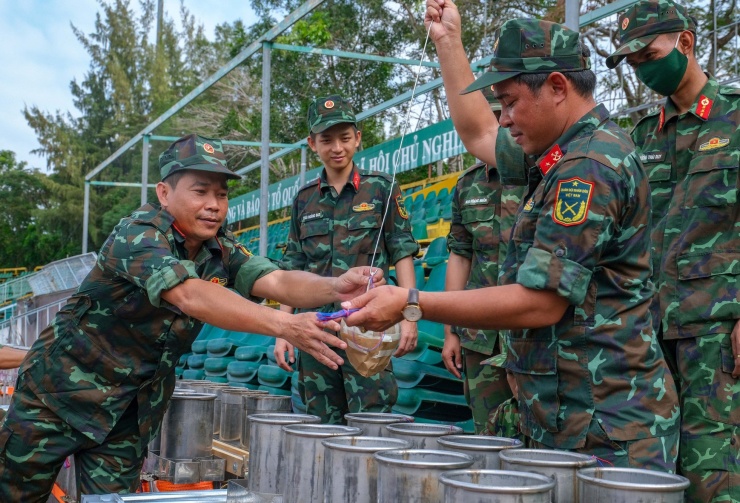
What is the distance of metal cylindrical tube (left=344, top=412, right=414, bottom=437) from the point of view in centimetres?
253

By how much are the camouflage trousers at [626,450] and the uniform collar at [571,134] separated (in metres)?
0.71

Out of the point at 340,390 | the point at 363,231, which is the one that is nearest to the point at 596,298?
the point at 340,390

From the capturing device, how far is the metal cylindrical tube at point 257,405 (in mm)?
3863

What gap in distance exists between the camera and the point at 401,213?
447 centimetres

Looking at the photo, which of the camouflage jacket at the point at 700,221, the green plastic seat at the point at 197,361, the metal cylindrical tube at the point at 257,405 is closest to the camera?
the camouflage jacket at the point at 700,221

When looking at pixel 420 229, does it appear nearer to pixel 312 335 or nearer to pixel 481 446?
pixel 312 335

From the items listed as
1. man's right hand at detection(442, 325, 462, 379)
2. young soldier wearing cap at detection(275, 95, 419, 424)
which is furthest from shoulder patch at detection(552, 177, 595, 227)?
young soldier wearing cap at detection(275, 95, 419, 424)

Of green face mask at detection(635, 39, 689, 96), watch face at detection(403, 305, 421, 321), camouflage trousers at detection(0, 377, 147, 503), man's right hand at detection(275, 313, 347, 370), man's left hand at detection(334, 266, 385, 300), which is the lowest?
camouflage trousers at detection(0, 377, 147, 503)

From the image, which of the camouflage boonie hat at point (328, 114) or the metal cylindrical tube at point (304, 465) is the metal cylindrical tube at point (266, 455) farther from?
the camouflage boonie hat at point (328, 114)

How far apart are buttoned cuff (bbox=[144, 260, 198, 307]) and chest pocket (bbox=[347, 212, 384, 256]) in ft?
5.57

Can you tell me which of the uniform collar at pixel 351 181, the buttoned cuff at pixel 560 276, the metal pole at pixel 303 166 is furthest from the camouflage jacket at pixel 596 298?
the metal pole at pixel 303 166

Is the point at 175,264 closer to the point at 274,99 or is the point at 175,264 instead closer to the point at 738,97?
the point at 738,97

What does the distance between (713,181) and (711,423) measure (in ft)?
2.76

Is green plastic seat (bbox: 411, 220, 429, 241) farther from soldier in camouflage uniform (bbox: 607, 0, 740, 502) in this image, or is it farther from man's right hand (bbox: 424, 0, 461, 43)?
man's right hand (bbox: 424, 0, 461, 43)
